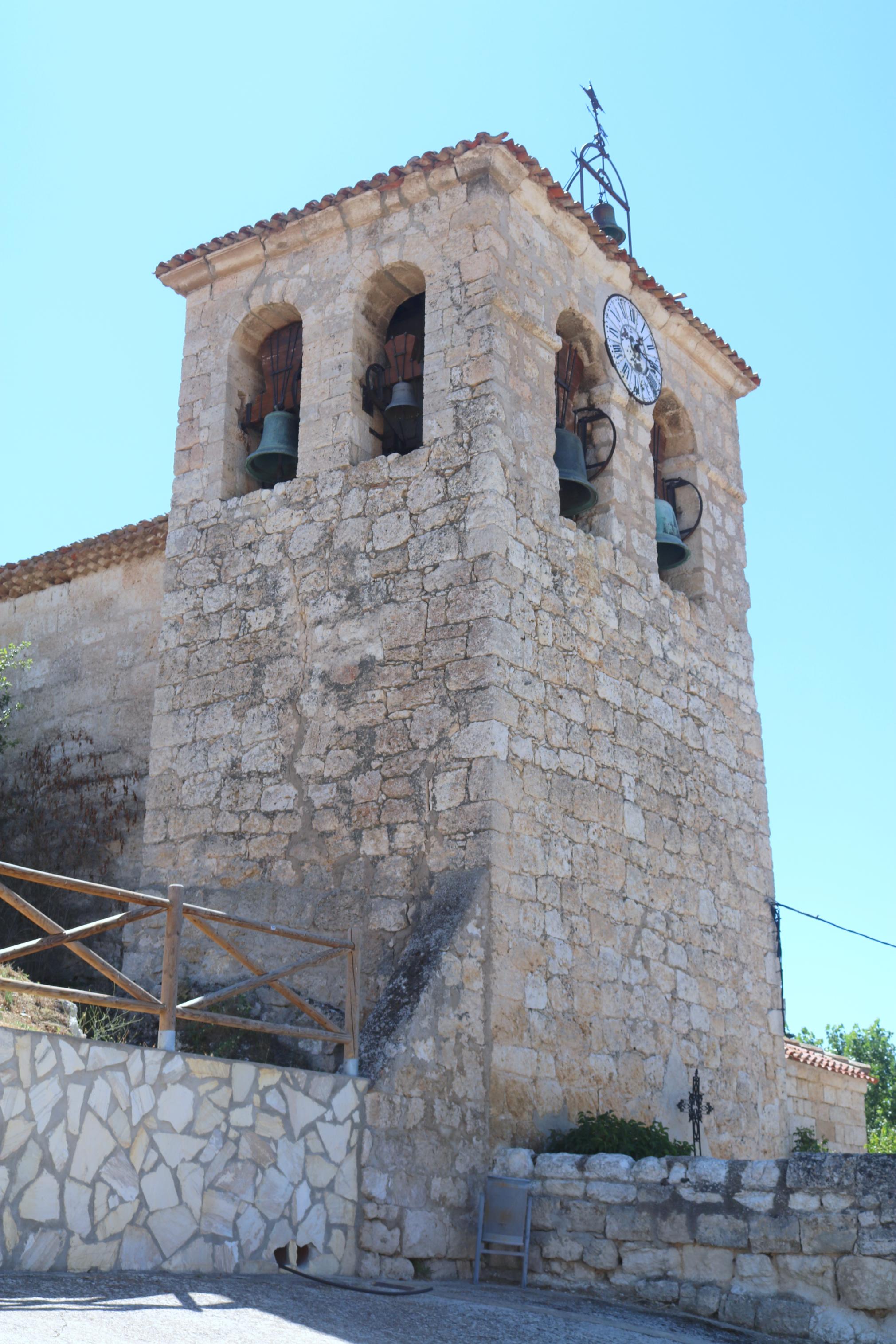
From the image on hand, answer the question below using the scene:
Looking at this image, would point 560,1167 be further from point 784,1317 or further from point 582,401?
point 582,401

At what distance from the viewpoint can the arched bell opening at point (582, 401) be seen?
941cm

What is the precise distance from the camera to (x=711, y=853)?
371 inches

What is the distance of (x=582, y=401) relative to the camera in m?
9.80

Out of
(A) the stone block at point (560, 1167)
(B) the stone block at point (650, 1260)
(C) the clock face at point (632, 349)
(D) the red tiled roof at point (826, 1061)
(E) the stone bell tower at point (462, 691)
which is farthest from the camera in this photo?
(D) the red tiled roof at point (826, 1061)

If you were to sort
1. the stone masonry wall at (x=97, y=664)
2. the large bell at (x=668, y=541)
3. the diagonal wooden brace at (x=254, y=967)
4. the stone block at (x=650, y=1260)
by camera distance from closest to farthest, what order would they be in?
the diagonal wooden brace at (x=254, y=967)
the stone block at (x=650, y=1260)
the large bell at (x=668, y=541)
the stone masonry wall at (x=97, y=664)

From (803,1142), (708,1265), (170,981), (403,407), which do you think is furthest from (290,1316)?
(803,1142)

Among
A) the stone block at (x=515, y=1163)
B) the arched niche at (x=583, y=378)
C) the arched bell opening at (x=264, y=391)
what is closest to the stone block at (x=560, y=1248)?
the stone block at (x=515, y=1163)

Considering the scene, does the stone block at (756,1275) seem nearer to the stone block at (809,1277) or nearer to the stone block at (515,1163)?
the stone block at (809,1277)

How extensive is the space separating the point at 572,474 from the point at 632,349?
1670 millimetres

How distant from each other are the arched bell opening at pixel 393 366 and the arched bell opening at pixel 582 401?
3.19 ft

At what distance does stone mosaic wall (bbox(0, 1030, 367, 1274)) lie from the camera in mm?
5109

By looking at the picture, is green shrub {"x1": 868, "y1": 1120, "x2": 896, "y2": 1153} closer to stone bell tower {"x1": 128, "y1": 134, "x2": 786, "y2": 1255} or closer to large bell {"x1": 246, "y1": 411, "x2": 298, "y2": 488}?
stone bell tower {"x1": 128, "y1": 134, "x2": 786, "y2": 1255}

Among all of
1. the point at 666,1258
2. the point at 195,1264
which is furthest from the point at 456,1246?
the point at 195,1264

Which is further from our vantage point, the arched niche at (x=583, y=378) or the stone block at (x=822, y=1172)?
the arched niche at (x=583, y=378)
